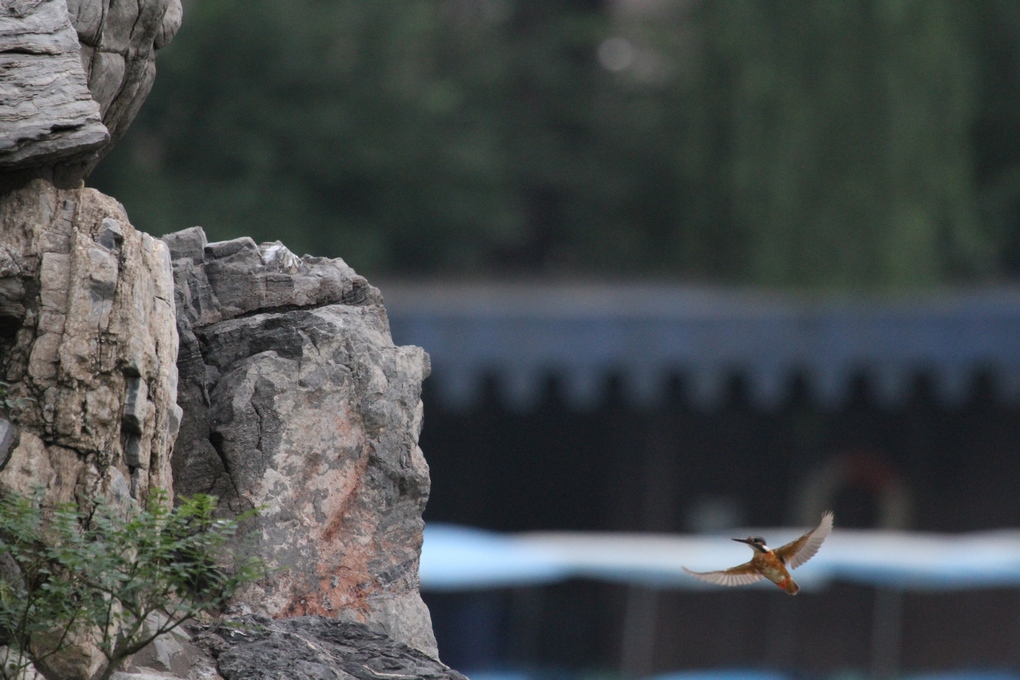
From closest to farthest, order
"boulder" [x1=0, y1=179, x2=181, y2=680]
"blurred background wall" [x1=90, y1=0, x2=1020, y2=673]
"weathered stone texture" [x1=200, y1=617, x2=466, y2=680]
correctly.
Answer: "boulder" [x1=0, y1=179, x2=181, y2=680] < "weathered stone texture" [x1=200, y1=617, x2=466, y2=680] < "blurred background wall" [x1=90, y1=0, x2=1020, y2=673]

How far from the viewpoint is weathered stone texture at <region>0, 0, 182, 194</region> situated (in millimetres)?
4508

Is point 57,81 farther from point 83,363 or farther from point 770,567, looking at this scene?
point 770,567

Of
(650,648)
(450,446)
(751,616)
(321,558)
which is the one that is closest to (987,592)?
(751,616)

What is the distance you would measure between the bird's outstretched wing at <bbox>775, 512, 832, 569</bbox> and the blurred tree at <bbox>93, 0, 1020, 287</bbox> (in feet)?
39.0

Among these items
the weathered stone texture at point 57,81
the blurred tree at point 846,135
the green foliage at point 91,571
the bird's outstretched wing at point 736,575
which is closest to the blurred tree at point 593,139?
the blurred tree at point 846,135

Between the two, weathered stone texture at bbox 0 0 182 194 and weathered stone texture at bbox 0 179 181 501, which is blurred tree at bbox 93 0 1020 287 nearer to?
weathered stone texture at bbox 0 0 182 194

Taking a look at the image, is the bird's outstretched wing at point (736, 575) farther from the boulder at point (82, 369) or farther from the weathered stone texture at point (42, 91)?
the weathered stone texture at point (42, 91)

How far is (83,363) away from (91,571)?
0.72 m

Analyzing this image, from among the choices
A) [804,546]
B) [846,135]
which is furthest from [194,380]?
[846,135]

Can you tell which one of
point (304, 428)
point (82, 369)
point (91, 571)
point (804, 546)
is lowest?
point (91, 571)

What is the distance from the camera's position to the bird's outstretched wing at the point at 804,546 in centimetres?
504

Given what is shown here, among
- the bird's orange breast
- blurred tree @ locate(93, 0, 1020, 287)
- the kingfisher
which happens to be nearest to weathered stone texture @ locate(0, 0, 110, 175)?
the kingfisher

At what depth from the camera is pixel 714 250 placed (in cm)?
1877

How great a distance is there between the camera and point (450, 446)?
16344 mm
